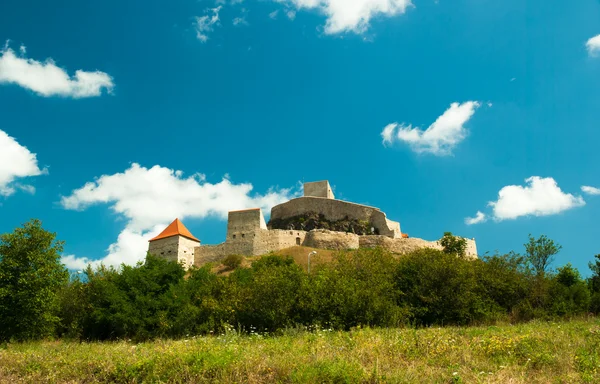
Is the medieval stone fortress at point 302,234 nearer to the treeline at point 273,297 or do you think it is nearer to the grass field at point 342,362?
the treeline at point 273,297

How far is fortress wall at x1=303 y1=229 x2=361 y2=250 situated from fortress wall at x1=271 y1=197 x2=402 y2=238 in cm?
647

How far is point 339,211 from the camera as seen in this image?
64875 mm

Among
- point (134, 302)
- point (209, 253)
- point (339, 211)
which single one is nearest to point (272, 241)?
point (209, 253)

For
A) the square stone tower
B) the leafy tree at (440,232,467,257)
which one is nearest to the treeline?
the leafy tree at (440,232,467,257)

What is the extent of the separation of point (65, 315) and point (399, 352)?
29587 mm

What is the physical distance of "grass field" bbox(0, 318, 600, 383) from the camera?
887 centimetres

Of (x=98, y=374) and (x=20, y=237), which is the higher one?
(x=20, y=237)

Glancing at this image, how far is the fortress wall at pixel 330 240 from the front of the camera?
56844 mm

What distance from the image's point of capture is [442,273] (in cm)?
2573

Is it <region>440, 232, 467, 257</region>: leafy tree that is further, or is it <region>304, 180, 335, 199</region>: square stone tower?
<region>304, 180, 335, 199</region>: square stone tower

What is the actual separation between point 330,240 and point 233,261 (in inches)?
506

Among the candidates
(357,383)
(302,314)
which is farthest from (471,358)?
(302,314)

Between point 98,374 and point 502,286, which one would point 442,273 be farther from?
point 98,374

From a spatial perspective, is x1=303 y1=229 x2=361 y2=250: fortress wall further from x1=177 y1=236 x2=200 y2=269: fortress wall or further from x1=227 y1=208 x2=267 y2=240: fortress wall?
x1=177 y1=236 x2=200 y2=269: fortress wall
